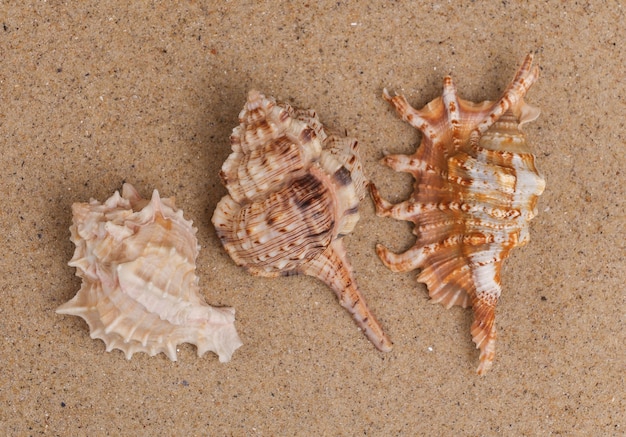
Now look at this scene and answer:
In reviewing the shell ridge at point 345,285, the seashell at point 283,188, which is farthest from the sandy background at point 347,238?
the seashell at point 283,188

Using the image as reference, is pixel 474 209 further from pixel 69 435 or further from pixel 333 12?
pixel 69 435

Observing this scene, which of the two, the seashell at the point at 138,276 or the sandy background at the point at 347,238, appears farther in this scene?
the sandy background at the point at 347,238

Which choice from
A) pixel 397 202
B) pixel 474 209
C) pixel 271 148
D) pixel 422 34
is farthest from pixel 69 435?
pixel 422 34

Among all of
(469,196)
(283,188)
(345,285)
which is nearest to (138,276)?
(283,188)

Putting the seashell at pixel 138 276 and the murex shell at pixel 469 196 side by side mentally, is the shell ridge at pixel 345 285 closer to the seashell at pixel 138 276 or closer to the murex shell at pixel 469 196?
the murex shell at pixel 469 196

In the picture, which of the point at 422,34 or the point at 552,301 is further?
the point at 552,301

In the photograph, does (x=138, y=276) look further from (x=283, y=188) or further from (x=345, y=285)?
(x=345, y=285)
